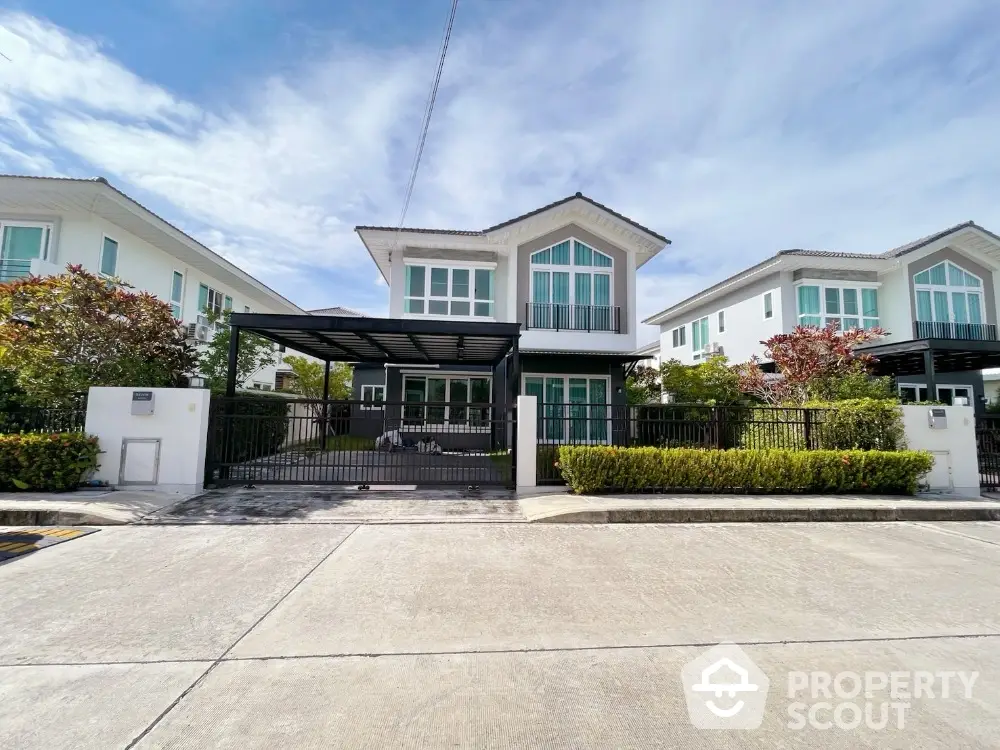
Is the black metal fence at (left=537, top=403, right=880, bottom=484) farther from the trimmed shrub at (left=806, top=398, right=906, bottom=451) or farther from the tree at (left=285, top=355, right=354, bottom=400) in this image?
the tree at (left=285, top=355, right=354, bottom=400)

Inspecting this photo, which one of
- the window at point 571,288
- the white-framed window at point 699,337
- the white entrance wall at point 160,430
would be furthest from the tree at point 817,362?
the white entrance wall at point 160,430

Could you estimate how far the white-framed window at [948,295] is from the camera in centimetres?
1891

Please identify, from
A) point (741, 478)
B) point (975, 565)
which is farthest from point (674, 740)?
point (741, 478)

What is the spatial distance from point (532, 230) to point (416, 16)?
29.8 feet

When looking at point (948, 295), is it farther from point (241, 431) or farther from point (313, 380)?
point (313, 380)

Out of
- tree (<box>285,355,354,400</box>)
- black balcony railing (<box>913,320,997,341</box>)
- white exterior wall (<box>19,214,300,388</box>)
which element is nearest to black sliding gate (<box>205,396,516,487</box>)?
white exterior wall (<box>19,214,300,388</box>)

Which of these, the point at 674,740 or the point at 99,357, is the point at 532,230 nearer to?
the point at 99,357

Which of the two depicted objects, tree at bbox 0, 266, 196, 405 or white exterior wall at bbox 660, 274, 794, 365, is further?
white exterior wall at bbox 660, 274, 794, 365

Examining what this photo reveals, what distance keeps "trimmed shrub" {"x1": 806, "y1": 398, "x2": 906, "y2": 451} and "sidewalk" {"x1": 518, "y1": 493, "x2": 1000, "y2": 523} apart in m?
1.26

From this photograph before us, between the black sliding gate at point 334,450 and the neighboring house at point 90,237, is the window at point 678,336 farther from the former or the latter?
the neighboring house at point 90,237

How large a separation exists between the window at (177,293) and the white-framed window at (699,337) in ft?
76.5

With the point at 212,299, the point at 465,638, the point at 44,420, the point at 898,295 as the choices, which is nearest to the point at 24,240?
the point at 212,299

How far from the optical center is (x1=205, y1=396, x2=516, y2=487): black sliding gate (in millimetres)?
8500

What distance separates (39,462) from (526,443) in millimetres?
7775
